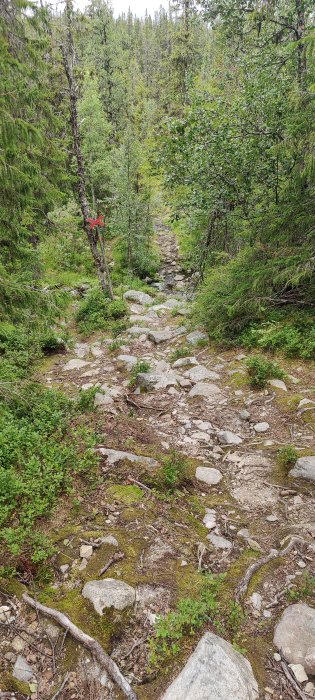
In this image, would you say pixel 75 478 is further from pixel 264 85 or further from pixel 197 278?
pixel 197 278

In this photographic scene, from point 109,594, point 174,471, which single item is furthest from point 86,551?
point 174,471

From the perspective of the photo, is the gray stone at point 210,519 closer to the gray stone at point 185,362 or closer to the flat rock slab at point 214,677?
the flat rock slab at point 214,677

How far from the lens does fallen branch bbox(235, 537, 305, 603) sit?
285 centimetres

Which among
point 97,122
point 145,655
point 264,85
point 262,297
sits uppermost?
point 97,122

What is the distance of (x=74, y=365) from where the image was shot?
847 cm

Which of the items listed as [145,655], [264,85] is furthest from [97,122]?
[145,655]

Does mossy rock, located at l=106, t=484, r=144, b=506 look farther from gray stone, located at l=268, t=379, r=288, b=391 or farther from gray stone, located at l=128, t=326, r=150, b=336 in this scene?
gray stone, located at l=128, t=326, r=150, b=336

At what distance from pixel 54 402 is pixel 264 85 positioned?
29.8ft

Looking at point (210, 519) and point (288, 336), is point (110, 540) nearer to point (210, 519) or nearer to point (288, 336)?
point (210, 519)

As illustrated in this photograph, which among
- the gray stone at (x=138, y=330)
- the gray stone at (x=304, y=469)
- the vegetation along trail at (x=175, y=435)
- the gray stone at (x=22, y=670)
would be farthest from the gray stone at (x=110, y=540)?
the gray stone at (x=138, y=330)

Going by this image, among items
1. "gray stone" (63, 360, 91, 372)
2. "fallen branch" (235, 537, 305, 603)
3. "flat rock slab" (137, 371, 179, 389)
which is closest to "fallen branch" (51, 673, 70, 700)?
"fallen branch" (235, 537, 305, 603)

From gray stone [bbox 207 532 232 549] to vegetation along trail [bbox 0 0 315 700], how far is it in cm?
2

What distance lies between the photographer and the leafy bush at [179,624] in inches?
93.0

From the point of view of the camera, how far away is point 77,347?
32.4 ft
